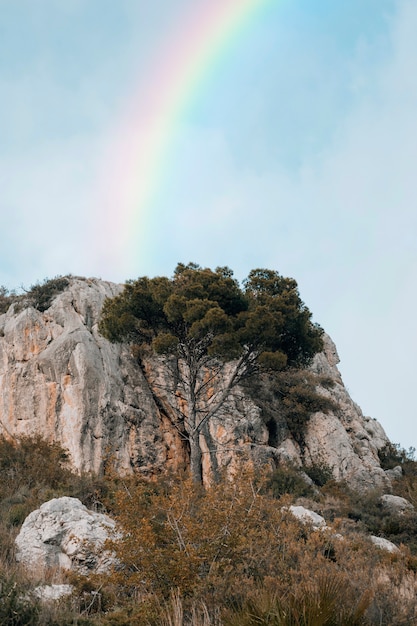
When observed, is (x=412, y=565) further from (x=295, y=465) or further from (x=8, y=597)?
(x=295, y=465)

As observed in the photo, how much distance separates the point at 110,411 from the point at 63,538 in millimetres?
12267

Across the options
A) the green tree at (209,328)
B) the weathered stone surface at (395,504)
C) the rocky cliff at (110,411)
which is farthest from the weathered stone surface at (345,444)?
the green tree at (209,328)

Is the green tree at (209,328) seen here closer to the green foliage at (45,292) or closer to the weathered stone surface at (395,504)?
the green foliage at (45,292)

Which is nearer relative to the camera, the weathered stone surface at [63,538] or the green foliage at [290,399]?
the weathered stone surface at [63,538]

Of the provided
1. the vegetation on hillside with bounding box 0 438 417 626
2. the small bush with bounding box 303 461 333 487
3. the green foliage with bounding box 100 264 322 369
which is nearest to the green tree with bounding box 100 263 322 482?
the green foliage with bounding box 100 264 322 369

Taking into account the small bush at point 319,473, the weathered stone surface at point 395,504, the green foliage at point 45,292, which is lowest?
the weathered stone surface at point 395,504

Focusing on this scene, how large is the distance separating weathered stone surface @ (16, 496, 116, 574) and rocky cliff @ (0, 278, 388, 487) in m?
9.49

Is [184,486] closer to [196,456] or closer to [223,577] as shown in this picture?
[223,577]

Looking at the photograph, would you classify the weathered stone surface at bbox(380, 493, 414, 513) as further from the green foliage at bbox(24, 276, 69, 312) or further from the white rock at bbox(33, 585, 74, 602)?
the green foliage at bbox(24, 276, 69, 312)

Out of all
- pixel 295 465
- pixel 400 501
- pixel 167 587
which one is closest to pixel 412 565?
pixel 167 587

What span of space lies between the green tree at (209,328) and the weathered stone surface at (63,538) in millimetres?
10508

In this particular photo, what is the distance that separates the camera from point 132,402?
24.9 meters

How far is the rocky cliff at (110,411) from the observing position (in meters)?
23.0

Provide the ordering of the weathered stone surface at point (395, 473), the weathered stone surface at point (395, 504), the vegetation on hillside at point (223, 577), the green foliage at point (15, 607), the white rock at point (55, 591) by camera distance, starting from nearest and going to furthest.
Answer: the vegetation on hillside at point (223, 577) < the green foliage at point (15, 607) < the white rock at point (55, 591) < the weathered stone surface at point (395, 504) < the weathered stone surface at point (395, 473)
